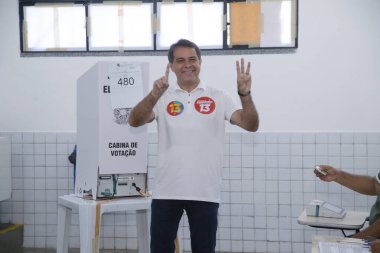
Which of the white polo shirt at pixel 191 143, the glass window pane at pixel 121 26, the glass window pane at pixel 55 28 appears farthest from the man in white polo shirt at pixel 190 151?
the glass window pane at pixel 55 28

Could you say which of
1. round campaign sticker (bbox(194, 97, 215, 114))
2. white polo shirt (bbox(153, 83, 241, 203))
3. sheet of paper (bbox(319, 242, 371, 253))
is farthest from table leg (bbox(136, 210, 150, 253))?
sheet of paper (bbox(319, 242, 371, 253))

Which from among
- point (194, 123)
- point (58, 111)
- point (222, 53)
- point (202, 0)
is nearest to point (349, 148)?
point (222, 53)

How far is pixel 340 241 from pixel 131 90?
142 centimetres

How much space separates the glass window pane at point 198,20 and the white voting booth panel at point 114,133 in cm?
173

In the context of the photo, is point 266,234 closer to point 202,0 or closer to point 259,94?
point 259,94

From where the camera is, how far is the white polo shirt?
7.57 ft

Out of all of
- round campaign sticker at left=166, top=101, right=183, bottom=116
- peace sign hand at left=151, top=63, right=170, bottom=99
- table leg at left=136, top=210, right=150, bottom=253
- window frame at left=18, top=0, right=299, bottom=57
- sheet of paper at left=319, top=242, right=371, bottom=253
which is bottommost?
table leg at left=136, top=210, right=150, bottom=253

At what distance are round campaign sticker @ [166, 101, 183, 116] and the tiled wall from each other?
76.7 inches

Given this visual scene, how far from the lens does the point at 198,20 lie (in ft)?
14.1

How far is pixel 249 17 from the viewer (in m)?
4.27

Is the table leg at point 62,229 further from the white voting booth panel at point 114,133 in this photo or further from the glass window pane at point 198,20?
the glass window pane at point 198,20

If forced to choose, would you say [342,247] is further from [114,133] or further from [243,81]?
[114,133]

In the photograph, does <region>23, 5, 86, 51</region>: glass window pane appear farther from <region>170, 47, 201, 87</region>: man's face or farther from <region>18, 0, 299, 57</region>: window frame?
<region>170, 47, 201, 87</region>: man's face

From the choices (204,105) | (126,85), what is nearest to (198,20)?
(126,85)
